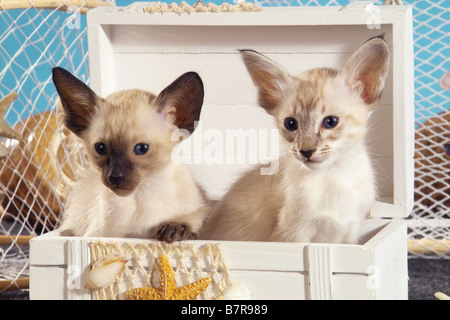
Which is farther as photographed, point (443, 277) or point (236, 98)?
point (443, 277)

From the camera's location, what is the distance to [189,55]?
119 centimetres

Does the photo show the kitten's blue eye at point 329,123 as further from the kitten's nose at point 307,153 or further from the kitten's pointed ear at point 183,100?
the kitten's pointed ear at point 183,100

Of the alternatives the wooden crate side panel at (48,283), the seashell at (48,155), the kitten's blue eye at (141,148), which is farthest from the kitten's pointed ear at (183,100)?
the seashell at (48,155)

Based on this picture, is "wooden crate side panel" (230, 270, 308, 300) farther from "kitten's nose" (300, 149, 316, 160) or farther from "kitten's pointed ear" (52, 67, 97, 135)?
"kitten's pointed ear" (52, 67, 97, 135)

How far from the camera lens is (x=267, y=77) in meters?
1.05

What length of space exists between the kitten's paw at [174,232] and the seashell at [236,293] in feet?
0.35

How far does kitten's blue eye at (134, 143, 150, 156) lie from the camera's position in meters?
1.02

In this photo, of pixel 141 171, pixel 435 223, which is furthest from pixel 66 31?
pixel 435 223

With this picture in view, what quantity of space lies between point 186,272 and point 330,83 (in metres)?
0.36

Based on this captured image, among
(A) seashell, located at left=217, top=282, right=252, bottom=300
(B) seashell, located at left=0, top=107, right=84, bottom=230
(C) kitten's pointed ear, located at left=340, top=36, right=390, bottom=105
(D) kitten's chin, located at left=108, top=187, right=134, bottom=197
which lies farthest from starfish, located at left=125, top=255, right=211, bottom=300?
(B) seashell, located at left=0, top=107, right=84, bottom=230

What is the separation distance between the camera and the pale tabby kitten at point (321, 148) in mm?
988

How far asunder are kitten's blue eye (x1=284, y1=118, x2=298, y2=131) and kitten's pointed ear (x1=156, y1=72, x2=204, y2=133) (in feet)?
0.45

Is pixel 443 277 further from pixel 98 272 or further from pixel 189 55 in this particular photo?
pixel 98 272

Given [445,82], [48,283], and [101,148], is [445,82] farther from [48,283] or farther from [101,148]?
[48,283]
